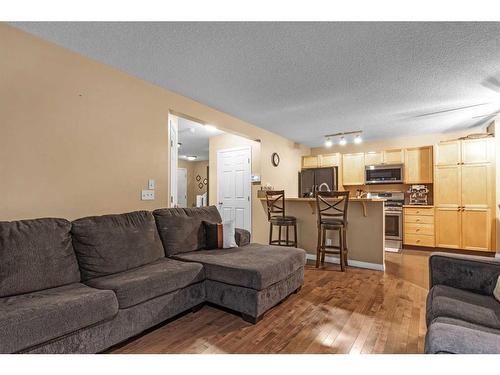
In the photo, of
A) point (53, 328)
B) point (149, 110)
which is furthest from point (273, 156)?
point (53, 328)

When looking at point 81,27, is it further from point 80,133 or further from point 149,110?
point 149,110

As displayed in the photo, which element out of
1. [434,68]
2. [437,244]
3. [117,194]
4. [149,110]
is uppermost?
[434,68]

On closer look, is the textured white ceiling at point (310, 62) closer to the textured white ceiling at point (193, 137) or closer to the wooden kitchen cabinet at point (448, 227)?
the textured white ceiling at point (193, 137)

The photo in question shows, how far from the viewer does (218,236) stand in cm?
298

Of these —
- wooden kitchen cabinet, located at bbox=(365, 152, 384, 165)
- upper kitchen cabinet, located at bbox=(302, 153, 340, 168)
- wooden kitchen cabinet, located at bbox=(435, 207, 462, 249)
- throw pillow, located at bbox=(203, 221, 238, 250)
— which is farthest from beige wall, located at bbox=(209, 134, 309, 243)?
wooden kitchen cabinet, located at bbox=(435, 207, 462, 249)

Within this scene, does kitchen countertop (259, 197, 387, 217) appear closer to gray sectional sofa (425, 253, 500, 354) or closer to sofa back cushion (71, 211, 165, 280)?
gray sectional sofa (425, 253, 500, 354)

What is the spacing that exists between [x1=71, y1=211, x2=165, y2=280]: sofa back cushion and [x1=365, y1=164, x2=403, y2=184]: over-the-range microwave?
4.93 meters

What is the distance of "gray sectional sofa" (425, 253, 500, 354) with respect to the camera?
3.29 feet

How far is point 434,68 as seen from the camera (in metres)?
2.62

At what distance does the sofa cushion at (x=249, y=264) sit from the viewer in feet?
7.24

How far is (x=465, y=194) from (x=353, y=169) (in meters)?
2.11

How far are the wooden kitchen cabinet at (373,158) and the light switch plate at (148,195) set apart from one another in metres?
4.82

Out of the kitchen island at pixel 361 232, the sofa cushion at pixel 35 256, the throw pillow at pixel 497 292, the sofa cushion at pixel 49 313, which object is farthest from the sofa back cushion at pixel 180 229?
the throw pillow at pixel 497 292
